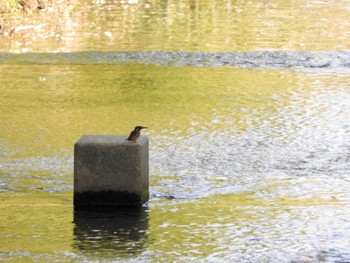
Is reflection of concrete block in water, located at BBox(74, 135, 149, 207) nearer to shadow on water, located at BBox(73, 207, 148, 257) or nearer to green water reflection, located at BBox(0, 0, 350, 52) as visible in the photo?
shadow on water, located at BBox(73, 207, 148, 257)

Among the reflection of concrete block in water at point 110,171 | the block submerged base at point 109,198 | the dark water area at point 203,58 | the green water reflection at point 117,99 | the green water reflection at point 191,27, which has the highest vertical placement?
the reflection of concrete block in water at point 110,171

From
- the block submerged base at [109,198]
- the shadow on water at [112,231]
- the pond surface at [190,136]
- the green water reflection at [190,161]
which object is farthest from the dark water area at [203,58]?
the shadow on water at [112,231]

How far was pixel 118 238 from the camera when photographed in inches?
361

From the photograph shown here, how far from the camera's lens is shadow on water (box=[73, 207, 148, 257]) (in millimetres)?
8875

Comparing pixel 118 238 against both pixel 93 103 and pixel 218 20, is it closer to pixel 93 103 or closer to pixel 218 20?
pixel 93 103

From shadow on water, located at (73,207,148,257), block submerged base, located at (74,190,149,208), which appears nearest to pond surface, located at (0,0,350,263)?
shadow on water, located at (73,207,148,257)

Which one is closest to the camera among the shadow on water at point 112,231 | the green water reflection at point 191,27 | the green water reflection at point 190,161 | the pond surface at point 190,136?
the shadow on water at point 112,231

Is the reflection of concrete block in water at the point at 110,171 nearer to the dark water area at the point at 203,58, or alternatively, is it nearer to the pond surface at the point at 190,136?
the pond surface at the point at 190,136

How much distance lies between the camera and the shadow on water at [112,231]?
8.88 metres

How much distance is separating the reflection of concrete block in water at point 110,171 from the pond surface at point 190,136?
0.20 meters

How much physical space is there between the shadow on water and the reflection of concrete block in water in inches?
5.2

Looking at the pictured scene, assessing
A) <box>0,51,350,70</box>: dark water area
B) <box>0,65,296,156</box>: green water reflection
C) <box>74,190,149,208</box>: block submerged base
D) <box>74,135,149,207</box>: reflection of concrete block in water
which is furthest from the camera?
<box>0,51,350,70</box>: dark water area

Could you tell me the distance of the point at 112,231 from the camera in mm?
9383

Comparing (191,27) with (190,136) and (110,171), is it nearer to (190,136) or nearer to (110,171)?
(190,136)
